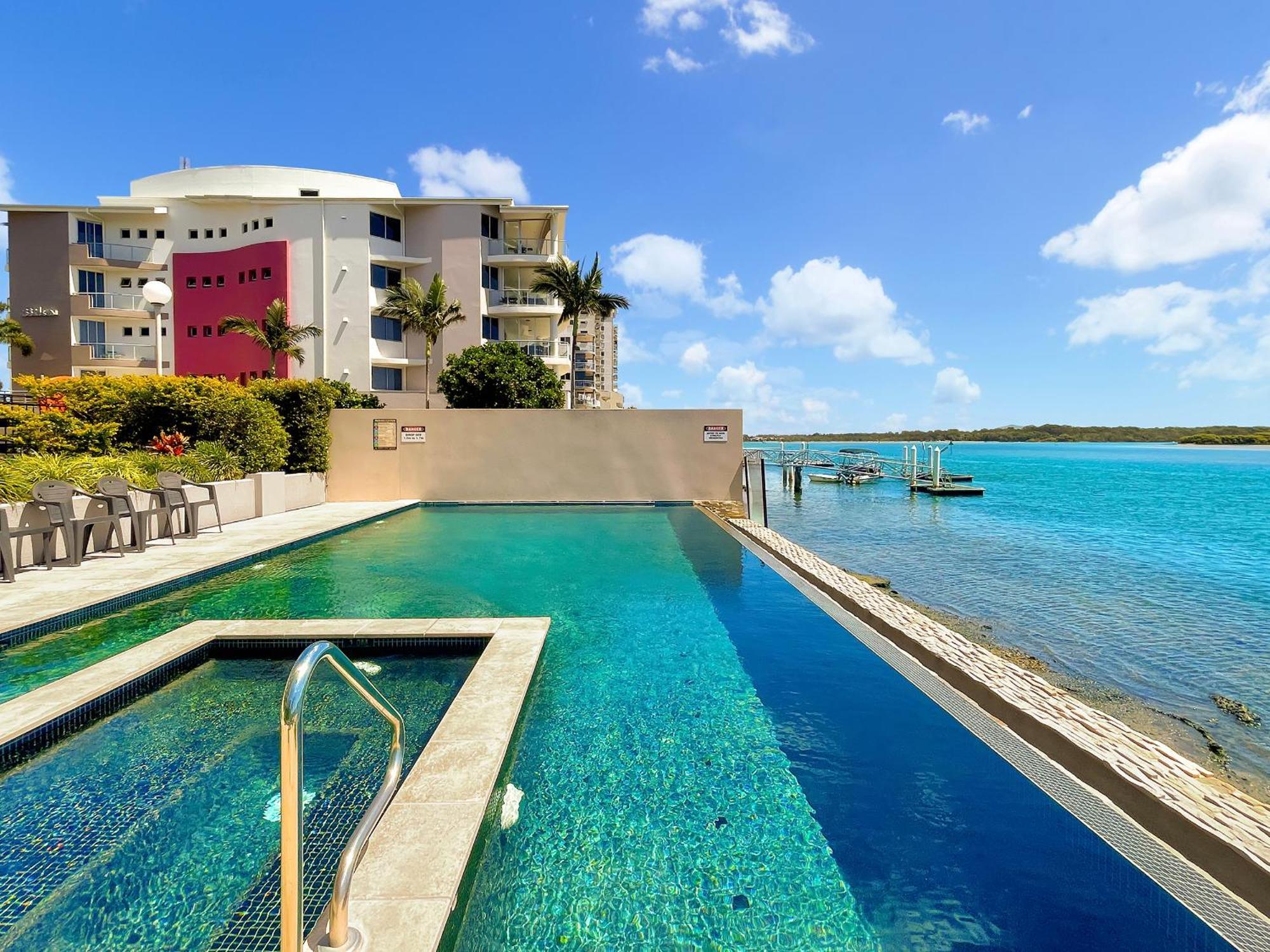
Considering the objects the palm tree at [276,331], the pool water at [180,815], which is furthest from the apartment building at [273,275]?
the pool water at [180,815]

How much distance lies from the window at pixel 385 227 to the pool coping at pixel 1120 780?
30.5 meters

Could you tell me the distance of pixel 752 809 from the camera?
301 centimetres

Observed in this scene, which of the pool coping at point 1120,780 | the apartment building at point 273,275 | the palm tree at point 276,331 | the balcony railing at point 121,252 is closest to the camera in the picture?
the pool coping at point 1120,780

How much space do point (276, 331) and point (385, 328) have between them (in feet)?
15.3

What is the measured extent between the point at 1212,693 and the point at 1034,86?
13.7 meters

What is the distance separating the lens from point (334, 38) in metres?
15.7

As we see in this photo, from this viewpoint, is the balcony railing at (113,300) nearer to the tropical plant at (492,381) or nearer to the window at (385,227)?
the window at (385,227)

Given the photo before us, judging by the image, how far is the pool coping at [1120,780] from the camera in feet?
8.25

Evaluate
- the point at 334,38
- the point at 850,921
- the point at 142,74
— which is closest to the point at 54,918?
the point at 850,921

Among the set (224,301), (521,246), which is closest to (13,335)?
(224,301)

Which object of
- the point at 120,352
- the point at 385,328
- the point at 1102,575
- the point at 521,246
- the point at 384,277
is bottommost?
the point at 1102,575

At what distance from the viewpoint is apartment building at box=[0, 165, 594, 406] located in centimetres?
2862

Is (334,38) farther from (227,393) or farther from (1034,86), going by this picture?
(1034,86)

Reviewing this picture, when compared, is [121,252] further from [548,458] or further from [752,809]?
[752,809]
